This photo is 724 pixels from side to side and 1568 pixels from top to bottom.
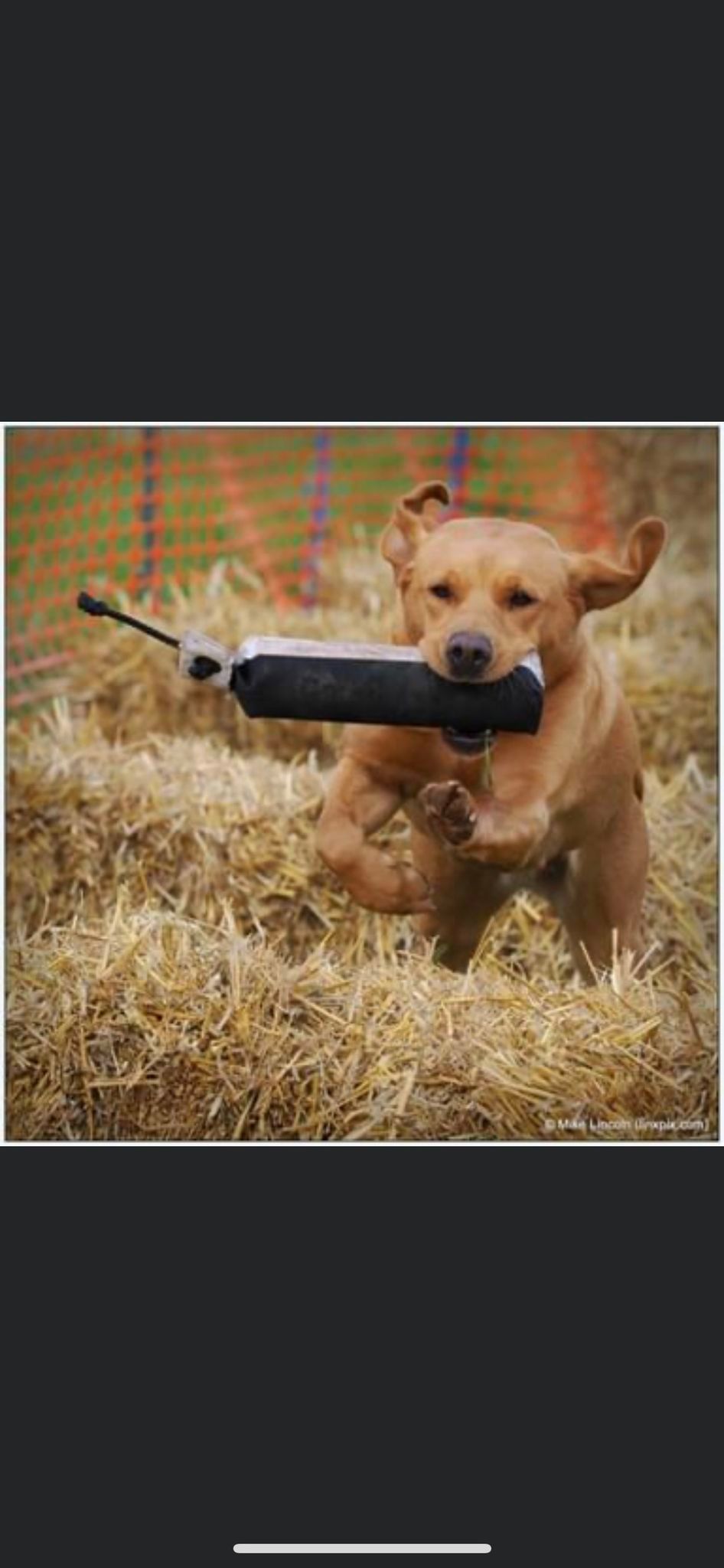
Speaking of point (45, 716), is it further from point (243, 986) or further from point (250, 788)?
point (243, 986)

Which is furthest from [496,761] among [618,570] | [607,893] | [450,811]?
[607,893]

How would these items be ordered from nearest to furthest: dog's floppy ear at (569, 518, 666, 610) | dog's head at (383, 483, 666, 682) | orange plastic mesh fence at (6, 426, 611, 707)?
dog's head at (383, 483, 666, 682)
dog's floppy ear at (569, 518, 666, 610)
orange plastic mesh fence at (6, 426, 611, 707)

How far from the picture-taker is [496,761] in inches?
305

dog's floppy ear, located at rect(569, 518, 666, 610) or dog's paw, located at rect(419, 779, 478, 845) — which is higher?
dog's floppy ear, located at rect(569, 518, 666, 610)

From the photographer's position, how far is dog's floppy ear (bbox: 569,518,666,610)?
782 centimetres

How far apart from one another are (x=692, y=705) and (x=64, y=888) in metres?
2.54

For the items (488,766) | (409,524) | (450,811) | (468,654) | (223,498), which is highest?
(223,498)

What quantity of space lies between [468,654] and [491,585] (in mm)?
247

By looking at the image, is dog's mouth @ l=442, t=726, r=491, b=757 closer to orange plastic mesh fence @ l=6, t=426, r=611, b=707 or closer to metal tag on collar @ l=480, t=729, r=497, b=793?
metal tag on collar @ l=480, t=729, r=497, b=793

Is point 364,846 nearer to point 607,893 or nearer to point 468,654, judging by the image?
point 468,654

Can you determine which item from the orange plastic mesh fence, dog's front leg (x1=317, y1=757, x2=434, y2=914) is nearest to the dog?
dog's front leg (x1=317, y1=757, x2=434, y2=914)

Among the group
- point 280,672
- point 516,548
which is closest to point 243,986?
point 280,672
